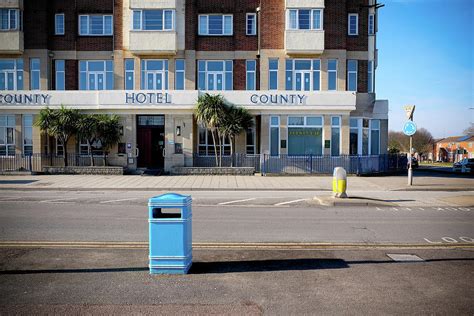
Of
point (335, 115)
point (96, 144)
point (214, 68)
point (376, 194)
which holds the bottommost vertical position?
point (376, 194)

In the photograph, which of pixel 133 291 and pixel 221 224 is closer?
pixel 133 291

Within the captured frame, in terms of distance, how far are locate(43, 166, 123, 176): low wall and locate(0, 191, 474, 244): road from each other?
8.86 metres

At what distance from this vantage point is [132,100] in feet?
86.4

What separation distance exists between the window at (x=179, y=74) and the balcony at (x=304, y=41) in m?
7.23

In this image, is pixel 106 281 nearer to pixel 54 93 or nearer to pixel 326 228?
pixel 326 228

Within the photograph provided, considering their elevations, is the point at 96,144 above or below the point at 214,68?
below

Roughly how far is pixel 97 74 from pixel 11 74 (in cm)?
616

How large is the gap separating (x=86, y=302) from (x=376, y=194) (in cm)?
1451

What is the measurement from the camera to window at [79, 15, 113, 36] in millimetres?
28531

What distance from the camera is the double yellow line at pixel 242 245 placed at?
782cm

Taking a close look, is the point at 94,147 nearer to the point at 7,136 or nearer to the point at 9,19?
the point at 7,136

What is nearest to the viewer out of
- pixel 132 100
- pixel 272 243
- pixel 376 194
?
pixel 272 243

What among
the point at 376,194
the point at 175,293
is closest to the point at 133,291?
the point at 175,293

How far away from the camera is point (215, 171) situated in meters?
25.0
